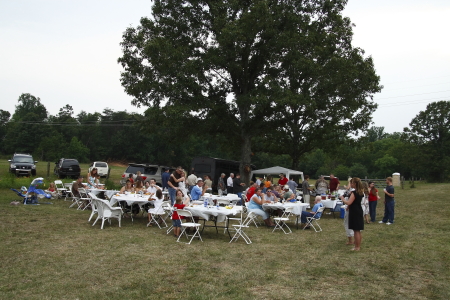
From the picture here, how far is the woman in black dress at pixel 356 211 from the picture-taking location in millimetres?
7648

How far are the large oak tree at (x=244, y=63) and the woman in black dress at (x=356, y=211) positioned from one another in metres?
9.83

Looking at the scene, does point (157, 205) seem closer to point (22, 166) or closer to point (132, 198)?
point (132, 198)

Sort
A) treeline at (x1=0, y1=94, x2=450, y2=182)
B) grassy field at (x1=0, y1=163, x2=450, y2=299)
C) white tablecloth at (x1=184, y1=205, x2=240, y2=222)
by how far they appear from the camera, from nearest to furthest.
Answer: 1. grassy field at (x1=0, y1=163, x2=450, y2=299)
2. white tablecloth at (x1=184, y1=205, x2=240, y2=222)
3. treeline at (x1=0, y1=94, x2=450, y2=182)

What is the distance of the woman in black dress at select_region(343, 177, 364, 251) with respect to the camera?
7648 mm

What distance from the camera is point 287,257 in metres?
7.00

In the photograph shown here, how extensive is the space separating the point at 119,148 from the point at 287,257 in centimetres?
5443

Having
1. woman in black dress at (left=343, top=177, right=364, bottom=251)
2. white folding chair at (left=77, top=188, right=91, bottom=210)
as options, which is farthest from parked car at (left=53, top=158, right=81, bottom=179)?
woman in black dress at (left=343, top=177, right=364, bottom=251)

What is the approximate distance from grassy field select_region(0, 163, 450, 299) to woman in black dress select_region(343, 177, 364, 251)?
0.40 m

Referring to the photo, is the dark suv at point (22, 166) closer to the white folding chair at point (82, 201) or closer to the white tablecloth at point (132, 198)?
the white folding chair at point (82, 201)

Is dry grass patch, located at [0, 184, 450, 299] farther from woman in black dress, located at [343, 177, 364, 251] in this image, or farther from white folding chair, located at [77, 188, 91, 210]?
white folding chair, located at [77, 188, 91, 210]

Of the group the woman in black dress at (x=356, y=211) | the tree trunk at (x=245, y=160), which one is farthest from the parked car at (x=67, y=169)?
the woman in black dress at (x=356, y=211)

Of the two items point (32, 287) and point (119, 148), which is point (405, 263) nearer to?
point (32, 287)

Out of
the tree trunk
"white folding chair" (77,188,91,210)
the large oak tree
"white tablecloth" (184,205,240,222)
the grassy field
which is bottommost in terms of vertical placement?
the grassy field

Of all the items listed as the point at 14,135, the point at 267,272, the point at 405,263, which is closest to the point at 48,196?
the point at 267,272
